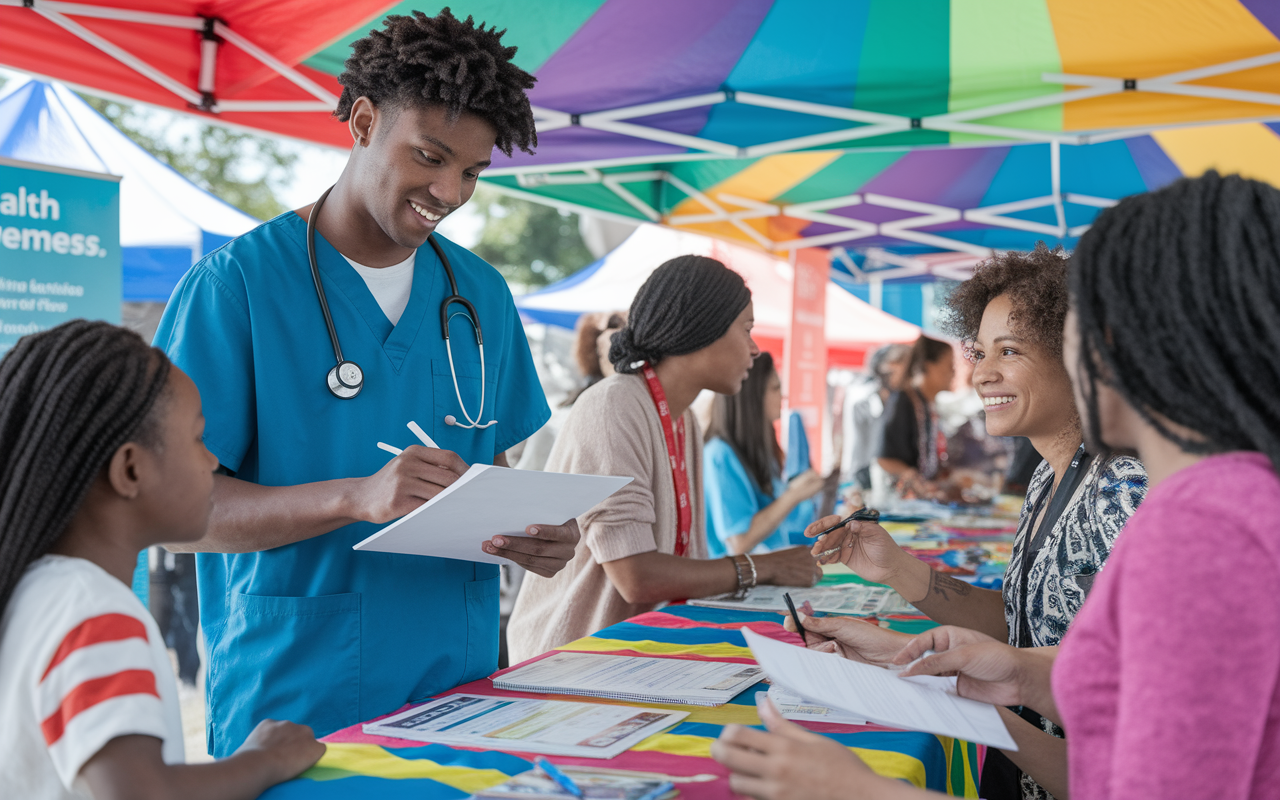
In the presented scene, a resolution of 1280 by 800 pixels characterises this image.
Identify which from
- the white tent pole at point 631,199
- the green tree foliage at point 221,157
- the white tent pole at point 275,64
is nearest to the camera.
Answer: the white tent pole at point 275,64

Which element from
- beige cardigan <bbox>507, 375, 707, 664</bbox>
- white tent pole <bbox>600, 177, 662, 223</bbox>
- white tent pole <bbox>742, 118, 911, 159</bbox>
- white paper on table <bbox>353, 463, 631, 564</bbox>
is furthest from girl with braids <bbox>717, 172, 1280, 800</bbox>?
white tent pole <bbox>600, 177, 662, 223</bbox>

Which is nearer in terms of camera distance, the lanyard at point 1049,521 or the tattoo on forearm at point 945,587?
the lanyard at point 1049,521

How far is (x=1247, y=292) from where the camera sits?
3.09ft

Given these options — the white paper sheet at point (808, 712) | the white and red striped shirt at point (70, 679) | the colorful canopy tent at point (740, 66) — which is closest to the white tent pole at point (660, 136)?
the colorful canopy tent at point (740, 66)

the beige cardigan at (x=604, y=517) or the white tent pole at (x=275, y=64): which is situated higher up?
the white tent pole at (x=275, y=64)

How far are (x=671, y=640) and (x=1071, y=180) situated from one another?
5896mm

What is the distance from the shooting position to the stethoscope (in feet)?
5.72

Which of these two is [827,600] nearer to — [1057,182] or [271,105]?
[271,105]

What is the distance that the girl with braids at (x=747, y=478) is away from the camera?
4.09 metres

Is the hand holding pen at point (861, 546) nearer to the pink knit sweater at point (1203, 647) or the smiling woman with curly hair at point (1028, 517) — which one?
the smiling woman with curly hair at point (1028, 517)

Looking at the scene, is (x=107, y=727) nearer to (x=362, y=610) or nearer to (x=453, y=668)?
(x=362, y=610)

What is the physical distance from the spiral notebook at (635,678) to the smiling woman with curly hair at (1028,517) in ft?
0.65

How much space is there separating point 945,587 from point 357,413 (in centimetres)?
141

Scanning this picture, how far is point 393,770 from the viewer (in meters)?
1.24
